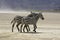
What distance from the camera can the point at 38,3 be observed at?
11500 cm

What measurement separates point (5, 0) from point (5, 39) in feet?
305

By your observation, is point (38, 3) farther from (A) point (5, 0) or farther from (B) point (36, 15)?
(B) point (36, 15)

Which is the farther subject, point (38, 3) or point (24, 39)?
point (38, 3)

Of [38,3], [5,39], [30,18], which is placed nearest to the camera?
[5,39]

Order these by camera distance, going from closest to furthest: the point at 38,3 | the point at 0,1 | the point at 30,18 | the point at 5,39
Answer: the point at 5,39
the point at 30,18
the point at 0,1
the point at 38,3

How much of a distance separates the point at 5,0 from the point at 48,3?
16.4m

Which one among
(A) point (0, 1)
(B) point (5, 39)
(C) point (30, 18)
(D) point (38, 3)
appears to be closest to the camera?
(B) point (5, 39)

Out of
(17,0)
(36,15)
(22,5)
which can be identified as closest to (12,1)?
(17,0)

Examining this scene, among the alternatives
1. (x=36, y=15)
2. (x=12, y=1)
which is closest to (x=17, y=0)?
(x=12, y=1)

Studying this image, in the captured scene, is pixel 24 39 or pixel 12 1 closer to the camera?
pixel 24 39

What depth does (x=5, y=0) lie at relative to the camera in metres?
111

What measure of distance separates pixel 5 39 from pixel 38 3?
319 ft

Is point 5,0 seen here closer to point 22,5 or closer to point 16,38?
point 22,5

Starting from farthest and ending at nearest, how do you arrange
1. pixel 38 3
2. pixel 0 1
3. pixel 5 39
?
pixel 38 3
pixel 0 1
pixel 5 39
